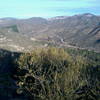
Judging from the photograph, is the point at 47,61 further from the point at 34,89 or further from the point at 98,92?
the point at 98,92

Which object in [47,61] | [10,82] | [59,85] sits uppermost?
[59,85]

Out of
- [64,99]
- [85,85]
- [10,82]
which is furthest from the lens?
[10,82]

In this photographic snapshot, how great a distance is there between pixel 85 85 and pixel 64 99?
19.8 ft

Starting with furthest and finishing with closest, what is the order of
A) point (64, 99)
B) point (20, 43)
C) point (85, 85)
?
point (20, 43) < point (85, 85) < point (64, 99)

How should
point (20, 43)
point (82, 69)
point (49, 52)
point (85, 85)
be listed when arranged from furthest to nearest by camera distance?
point (20, 43) → point (49, 52) → point (82, 69) → point (85, 85)

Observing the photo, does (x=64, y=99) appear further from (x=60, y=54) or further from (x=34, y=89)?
(x=60, y=54)

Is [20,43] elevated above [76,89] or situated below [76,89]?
below

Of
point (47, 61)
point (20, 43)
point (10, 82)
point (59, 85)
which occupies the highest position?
point (59, 85)

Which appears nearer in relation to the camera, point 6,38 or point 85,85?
point 85,85

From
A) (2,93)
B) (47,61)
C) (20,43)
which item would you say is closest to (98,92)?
(2,93)

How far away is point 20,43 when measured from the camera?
6924 inches

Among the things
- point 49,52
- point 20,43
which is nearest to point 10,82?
point 49,52

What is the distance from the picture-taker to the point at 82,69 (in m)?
42.0

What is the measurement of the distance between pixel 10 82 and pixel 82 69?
51.6ft
